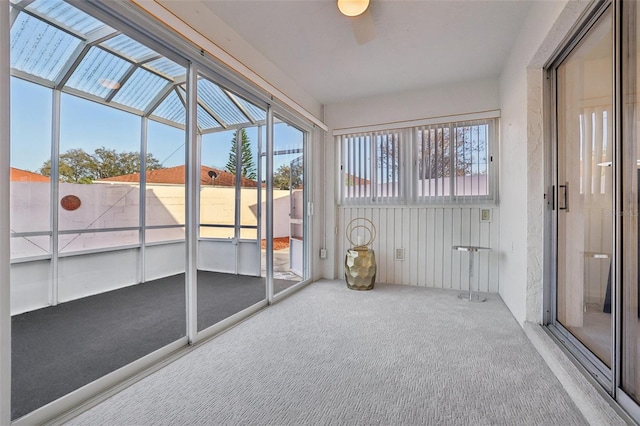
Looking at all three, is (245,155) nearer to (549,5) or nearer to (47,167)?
(47,167)

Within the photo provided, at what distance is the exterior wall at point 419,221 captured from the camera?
11.2 feet

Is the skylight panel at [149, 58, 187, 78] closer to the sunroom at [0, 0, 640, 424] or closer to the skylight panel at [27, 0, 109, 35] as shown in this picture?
the sunroom at [0, 0, 640, 424]

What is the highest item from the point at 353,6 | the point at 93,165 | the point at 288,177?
the point at 353,6

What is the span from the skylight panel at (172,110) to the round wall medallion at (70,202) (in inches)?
36.4

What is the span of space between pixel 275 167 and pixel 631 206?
285 centimetres

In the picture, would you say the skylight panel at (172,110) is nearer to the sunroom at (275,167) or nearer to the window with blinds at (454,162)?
the sunroom at (275,167)

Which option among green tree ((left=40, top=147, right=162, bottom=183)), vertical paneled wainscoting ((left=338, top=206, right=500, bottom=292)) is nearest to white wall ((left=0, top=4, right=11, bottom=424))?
green tree ((left=40, top=147, right=162, bottom=183))

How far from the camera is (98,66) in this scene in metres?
2.08

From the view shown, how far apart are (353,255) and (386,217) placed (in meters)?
0.77

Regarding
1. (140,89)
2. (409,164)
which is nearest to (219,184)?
(140,89)

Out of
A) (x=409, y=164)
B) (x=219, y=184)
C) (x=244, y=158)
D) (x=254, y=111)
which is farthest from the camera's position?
(x=409, y=164)

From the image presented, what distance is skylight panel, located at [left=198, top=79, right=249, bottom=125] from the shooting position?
7.61 feet

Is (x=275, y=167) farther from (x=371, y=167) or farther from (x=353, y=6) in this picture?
(x=353, y=6)

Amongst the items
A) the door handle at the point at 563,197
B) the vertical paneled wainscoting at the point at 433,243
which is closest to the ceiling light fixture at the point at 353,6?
the door handle at the point at 563,197
